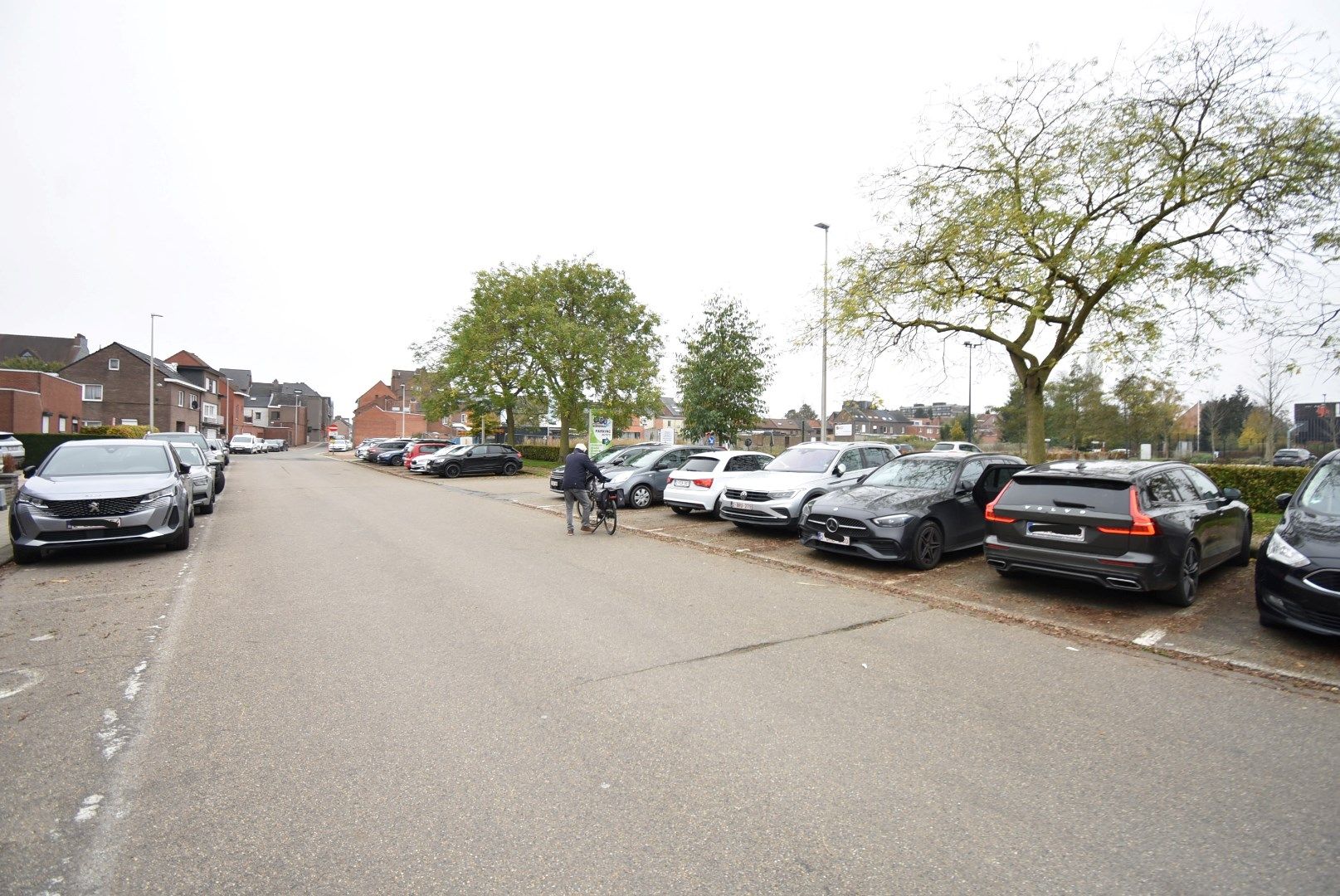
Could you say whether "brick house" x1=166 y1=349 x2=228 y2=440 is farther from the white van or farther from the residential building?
the residential building

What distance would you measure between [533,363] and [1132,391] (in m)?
25.4

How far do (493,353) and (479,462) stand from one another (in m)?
6.16

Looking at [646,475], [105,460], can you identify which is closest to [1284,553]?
[646,475]

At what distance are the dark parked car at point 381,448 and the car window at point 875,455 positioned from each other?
34.2m

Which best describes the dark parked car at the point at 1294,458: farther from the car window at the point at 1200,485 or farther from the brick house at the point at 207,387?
the brick house at the point at 207,387

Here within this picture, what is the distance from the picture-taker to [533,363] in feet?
112

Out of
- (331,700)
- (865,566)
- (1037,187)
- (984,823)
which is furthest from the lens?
(1037,187)

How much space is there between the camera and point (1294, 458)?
1335 inches

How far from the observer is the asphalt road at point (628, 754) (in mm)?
2766

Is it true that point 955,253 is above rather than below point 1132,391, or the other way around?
above

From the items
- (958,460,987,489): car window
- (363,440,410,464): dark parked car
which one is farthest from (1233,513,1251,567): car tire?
(363,440,410,464): dark parked car

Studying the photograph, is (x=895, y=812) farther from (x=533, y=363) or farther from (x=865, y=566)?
(x=533, y=363)

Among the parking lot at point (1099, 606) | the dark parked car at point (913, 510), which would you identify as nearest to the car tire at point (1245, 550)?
the parking lot at point (1099, 606)

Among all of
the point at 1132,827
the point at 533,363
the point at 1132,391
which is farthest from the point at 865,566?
the point at 533,363
